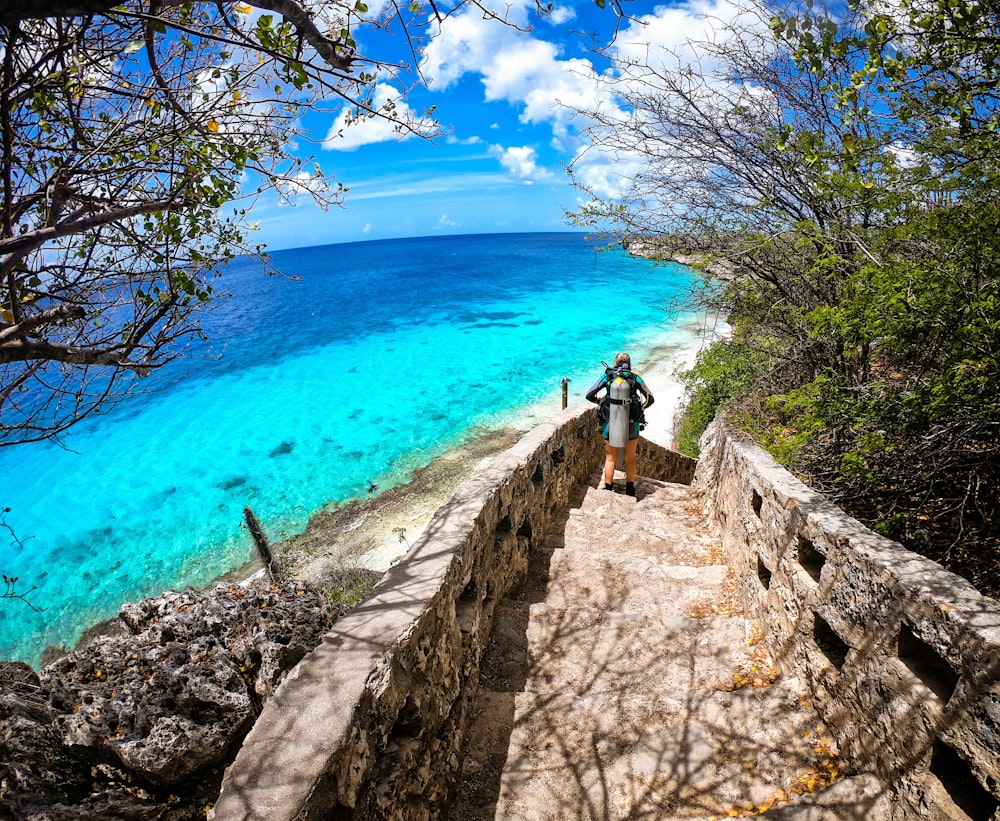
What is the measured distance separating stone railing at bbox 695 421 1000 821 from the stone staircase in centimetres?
25

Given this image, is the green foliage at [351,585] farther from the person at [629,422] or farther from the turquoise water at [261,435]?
the turquoise water at [261,435]

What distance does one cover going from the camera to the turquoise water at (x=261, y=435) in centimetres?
1409

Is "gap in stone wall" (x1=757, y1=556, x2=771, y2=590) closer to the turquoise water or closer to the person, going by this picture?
the person

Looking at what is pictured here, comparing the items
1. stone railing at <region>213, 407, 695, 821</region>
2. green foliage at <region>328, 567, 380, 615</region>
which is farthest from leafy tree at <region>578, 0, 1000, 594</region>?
green foliage at <region>328, 567, 380, 615</region>

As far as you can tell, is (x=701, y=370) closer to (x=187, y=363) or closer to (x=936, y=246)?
(x=936, y=246)

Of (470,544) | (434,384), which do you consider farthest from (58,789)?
(434,384)

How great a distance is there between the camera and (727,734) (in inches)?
118

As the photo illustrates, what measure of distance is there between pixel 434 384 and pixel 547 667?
23.9 meters

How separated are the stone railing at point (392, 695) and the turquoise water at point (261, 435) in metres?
2.54

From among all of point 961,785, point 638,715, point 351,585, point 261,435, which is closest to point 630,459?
point 638,715

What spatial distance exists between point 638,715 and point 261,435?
22175mm

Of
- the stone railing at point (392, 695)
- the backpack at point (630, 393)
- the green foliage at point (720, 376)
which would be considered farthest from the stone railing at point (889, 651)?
the green foliage at point (720, 376)

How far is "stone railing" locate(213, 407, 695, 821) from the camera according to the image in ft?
6.02

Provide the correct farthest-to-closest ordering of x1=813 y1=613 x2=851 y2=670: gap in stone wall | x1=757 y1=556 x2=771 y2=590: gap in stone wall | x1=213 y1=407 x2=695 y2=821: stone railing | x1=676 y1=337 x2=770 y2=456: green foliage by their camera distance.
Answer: x1=676 y1=337 x2=770 y2=456: green foliage
x1=757 y1=556 x2=771 y2=590: gap in stone wall
x1=813 y1=613 x2=851 y2=670: gap in stone wall
x1=213 y1=407 x2=695 y2=821: stone railing
